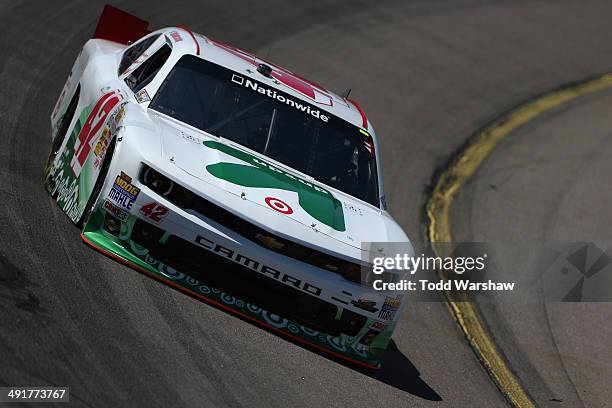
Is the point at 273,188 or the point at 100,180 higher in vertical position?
the point at 273,188

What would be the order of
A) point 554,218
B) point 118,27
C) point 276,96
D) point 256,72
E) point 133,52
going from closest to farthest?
point 276,96, point 256,72, point 133,52, point 118,27, point 554,218

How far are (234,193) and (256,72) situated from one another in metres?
1.78

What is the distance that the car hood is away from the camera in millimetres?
6535

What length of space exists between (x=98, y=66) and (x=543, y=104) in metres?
7.97

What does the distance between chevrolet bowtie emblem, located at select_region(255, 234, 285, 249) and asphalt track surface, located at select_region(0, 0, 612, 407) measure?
632 mm

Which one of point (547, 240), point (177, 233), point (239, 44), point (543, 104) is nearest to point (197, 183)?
point (177, 233)

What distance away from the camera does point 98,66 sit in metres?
8.27

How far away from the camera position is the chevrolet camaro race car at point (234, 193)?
6.46m

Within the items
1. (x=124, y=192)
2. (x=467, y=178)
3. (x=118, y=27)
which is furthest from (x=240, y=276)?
(x=467, y=178)

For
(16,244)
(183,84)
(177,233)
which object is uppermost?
(183,84)

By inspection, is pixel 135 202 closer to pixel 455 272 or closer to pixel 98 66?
pixel 98 66

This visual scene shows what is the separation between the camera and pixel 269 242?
21.1 ft

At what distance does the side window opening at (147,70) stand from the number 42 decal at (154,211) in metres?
1.40

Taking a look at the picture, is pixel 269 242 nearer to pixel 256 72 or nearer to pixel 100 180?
pixel 100 180
